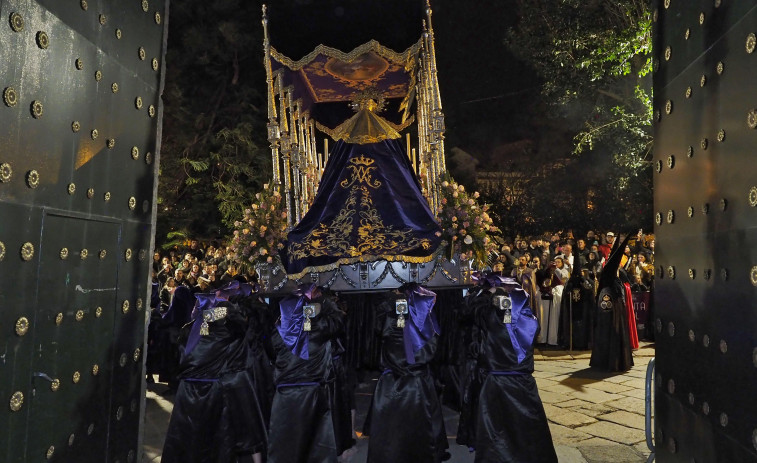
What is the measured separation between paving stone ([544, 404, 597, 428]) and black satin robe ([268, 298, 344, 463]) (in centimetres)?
300

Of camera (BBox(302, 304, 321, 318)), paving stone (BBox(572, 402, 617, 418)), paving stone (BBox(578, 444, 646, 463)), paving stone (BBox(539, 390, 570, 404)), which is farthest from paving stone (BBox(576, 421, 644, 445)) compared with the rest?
camera (BBox(302, 304, 321, 318))

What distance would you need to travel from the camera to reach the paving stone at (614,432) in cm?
586

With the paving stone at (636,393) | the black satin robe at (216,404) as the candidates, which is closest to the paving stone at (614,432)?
the paving stone at (636,393)

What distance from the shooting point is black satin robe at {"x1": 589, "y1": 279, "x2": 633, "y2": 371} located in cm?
923

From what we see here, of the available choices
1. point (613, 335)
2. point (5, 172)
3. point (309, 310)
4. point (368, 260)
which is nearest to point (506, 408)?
point (309, 310)

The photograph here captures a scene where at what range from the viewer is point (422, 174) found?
9609 mm

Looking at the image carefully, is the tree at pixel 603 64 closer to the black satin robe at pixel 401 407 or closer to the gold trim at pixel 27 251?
the black satin robe at pixel 401 407

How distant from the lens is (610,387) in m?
8.18

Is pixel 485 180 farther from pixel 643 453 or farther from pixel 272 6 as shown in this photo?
pixel 643 453

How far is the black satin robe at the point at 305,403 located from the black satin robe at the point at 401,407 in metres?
0.45

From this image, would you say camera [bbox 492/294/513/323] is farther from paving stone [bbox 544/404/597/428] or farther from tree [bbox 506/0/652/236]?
tree [bbox 506/0/652/236]

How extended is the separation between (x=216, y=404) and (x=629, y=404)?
524cm

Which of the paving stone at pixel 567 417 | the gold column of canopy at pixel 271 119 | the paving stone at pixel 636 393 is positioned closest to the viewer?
the paving stone at pixel 567 417

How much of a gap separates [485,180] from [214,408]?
2134 centimetres
